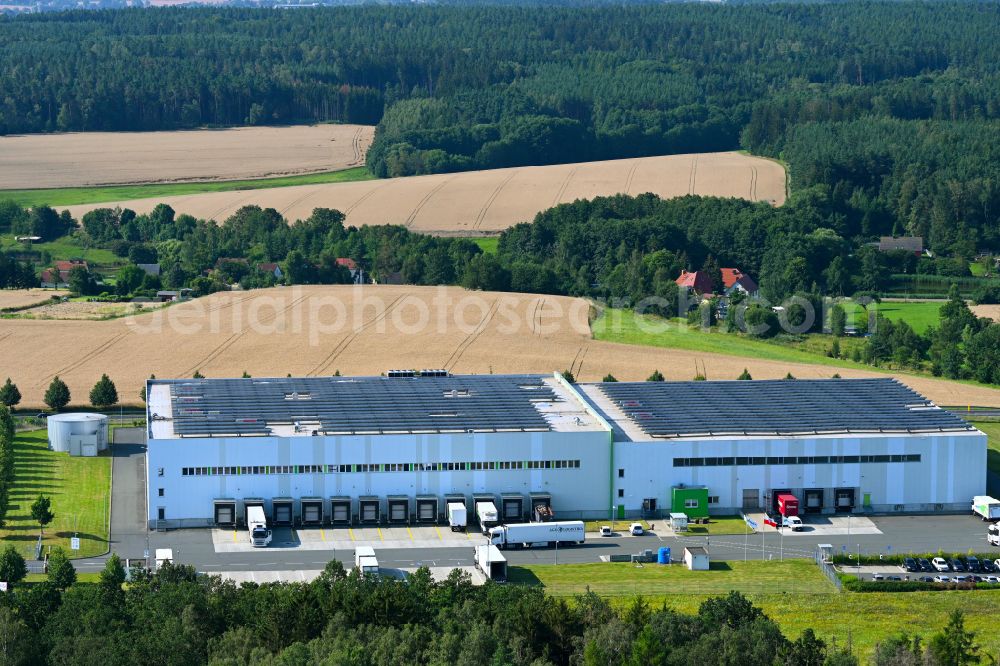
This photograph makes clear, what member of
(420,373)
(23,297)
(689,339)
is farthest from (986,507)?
(23,297)

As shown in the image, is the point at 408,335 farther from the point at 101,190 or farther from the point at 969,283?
the point at 101,190

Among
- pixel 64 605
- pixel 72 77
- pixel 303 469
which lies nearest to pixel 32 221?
pixel 72 77

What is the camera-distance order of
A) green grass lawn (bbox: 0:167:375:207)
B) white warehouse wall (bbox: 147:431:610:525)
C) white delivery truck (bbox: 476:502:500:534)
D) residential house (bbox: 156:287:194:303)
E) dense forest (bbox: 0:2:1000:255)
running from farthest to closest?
1. dense forest (bbox: 0:2:1000:255)
2. green grass lawn (bbox: 0:167:375:207)
3. residential house (bbox: 156:287:194:303)
4. white warehouse wall (bbox: 147:431:610:525)
5. white delivery truck (bbox: 476:502:500:534)

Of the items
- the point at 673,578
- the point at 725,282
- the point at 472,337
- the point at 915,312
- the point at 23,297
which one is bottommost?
the point at 673,578

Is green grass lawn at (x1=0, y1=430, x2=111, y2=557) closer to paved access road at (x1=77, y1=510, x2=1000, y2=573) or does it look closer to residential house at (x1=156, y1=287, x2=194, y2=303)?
paved access road at (x1=77, y1=510, x2=1000, y2=573)

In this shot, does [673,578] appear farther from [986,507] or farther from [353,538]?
[986,507]

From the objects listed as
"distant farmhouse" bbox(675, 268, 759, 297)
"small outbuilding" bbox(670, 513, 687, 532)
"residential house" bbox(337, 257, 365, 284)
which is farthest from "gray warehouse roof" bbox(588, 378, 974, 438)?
"residential house" bbox(337, 257, 365, 284)
